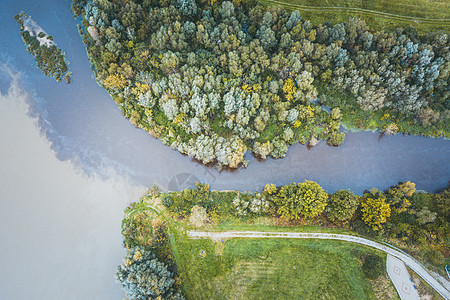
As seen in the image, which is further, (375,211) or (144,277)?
(375,211)

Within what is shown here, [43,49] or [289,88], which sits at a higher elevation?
[43,49]

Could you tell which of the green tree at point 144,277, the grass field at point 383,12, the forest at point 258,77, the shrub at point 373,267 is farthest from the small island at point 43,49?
the shrub at point 373,267

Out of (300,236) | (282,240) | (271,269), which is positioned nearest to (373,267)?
(300,236)

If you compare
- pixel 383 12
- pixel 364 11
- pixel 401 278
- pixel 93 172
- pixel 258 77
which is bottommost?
pixel 401 278

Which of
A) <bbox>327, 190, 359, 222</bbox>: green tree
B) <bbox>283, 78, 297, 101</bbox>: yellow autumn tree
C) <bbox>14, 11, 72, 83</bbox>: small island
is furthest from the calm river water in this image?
<bbox>283, 78, 297, 101</bbox>: yellow autumn tree

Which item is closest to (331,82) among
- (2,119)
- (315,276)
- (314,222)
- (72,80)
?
(314,222)

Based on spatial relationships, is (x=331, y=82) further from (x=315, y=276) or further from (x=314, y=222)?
(x=315, y=276)

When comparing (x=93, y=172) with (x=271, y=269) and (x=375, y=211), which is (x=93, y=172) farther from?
(x=375, y=211)

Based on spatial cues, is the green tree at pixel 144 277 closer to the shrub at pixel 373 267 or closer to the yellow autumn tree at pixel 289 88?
the shrub at pixel 373 267
